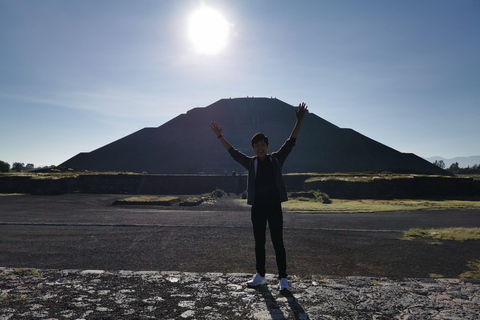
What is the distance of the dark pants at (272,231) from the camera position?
392 cm

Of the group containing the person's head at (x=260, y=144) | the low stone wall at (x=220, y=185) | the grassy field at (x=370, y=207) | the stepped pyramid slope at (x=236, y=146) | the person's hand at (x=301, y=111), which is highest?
the stepped pyramid slope at (x=236, y=146)

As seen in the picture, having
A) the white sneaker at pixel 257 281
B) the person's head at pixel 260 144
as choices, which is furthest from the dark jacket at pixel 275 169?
the white sneaker at pixel 257 281

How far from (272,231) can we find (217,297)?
1.03 metres

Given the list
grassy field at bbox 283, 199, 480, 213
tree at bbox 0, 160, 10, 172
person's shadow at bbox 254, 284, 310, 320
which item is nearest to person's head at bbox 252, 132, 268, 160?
person's shadow at bbox 254, 284, 310, 320

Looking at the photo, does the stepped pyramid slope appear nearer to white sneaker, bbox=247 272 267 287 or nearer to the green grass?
the green grass

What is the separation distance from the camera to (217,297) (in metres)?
3.46

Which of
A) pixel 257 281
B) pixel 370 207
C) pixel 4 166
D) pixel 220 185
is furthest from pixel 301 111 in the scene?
pixel 4 166

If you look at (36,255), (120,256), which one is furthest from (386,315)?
(36,255)

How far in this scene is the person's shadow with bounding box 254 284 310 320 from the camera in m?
2.95

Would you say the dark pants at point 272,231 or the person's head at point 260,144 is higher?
the person's head at point 260,144

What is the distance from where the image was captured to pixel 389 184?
21.8 meters

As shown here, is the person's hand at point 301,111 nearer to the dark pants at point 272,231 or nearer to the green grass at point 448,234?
the dark pants at point 272,231

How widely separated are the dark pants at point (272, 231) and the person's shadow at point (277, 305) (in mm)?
280

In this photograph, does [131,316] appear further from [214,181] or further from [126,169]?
[126,169]
